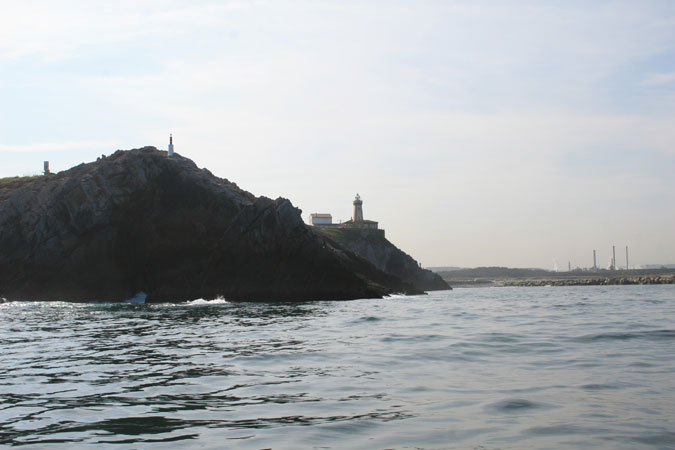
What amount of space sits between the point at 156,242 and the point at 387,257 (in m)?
79.3

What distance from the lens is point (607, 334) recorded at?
23312 mm

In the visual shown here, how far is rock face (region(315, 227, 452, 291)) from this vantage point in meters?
148

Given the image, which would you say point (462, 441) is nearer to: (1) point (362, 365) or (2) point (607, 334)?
(1) point (362, 365)

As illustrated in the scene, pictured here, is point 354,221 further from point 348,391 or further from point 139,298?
point 348,391

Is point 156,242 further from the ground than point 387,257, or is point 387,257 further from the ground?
point 156,242

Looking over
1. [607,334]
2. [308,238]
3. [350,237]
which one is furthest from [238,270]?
[350,237]

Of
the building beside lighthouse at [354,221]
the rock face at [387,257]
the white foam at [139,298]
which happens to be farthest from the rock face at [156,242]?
the building beside lighthouse at [354,221]

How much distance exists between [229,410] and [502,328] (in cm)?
1843

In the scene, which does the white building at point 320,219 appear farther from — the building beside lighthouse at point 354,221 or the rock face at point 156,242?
the rock face at point 156,242

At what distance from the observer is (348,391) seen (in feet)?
43.6

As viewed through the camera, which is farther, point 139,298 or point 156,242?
point 156,242

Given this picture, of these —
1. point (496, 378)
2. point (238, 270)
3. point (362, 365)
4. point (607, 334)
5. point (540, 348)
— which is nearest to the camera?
point (496, 378)

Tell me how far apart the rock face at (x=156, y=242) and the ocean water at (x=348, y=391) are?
48.3 metres

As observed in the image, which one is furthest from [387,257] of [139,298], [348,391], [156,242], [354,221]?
[348,391]
